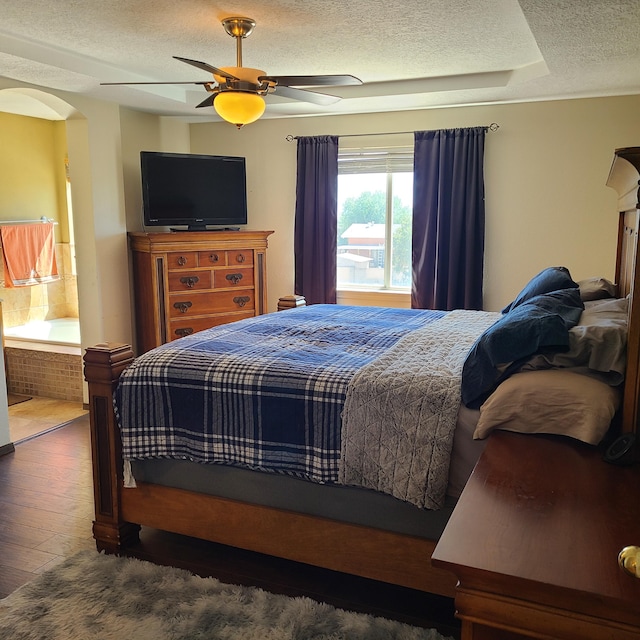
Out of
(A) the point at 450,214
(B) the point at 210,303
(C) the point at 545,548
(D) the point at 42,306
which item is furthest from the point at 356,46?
(D) the point at 42,306

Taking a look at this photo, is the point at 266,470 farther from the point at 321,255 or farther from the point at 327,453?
the point at 321,255

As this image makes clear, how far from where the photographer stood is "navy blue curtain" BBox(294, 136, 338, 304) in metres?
5.18

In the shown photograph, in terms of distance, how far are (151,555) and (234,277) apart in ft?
9.59

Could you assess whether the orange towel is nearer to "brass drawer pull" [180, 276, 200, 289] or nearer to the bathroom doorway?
the bathroom doorway

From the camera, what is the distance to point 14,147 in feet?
18.8

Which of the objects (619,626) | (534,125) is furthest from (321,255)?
(619,626)

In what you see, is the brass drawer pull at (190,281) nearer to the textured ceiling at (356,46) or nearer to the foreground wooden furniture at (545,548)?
the textured ceiling at (356,46)

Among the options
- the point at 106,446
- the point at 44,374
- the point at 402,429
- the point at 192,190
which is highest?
the point at 192,190

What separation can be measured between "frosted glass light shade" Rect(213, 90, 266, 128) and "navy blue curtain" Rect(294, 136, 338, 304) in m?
2.21

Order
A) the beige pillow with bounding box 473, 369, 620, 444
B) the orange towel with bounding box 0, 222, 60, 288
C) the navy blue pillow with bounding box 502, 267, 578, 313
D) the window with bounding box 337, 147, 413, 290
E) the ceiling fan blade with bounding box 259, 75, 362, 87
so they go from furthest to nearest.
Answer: the orange towel with bounding box 0, 222, 60, 288
the window with bounding box 337, 147, 413, 290
the ceiling fan blade with bounding box 259, 75, 362, 87
the navy blue pillow with bounding box 502, 267, 578, 313
the beige pillow with bounding box 473, 369, 620, 444

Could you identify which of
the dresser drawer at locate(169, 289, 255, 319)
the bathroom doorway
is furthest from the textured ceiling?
the bathroom doorway

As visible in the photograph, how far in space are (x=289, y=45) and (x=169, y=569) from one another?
2.87m

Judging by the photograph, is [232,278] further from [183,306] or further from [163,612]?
[163,612]

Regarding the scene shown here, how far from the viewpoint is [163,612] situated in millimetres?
2086
